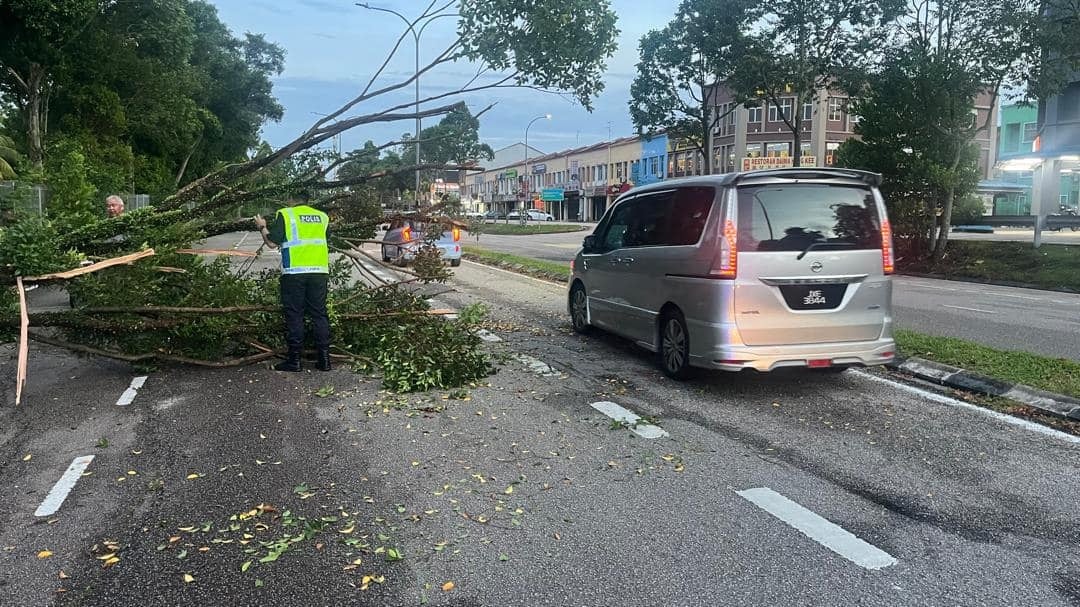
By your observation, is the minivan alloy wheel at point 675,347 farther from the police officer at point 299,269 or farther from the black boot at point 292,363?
the black boot at point 292,363

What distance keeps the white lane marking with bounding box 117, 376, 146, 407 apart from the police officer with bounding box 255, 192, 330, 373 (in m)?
1.29

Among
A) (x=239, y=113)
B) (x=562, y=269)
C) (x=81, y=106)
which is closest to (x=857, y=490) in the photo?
(x=562, y=269)

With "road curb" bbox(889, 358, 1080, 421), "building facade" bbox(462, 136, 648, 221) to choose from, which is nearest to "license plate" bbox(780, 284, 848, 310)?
"road curb" bbox(889, 358, 1080, 421)

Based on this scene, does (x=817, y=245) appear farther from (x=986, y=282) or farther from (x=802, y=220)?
(x=986, y=282)

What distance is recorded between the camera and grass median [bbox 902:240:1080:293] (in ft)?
64.5

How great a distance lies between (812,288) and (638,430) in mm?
2054

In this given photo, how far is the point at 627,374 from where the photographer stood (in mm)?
7785

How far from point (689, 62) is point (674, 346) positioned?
857 inches

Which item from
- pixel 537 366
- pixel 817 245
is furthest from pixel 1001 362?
pixel 537 366

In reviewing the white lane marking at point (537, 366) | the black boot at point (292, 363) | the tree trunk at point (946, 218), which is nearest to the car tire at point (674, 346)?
the white lane marking at point (537, 366)

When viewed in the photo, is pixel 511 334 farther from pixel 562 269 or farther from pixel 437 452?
pixel 562 269

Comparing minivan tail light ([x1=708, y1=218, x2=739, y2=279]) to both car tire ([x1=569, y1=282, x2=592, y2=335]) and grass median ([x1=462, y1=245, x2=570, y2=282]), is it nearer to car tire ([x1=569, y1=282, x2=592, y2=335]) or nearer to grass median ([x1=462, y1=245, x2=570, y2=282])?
car tire ([x1=569, y1=282, x2=592, y2=335])

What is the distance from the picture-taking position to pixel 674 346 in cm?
739

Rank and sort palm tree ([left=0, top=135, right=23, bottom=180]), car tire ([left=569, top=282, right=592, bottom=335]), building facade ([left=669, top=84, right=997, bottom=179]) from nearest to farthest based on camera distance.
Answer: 1. car tire ([left=569, top=282, right=592, bottom=335])
2. palm tree ([left=0, top=135, right=23, bottom=180])
3. building facade ([left=669, top=84, right=997, bottom=179])
